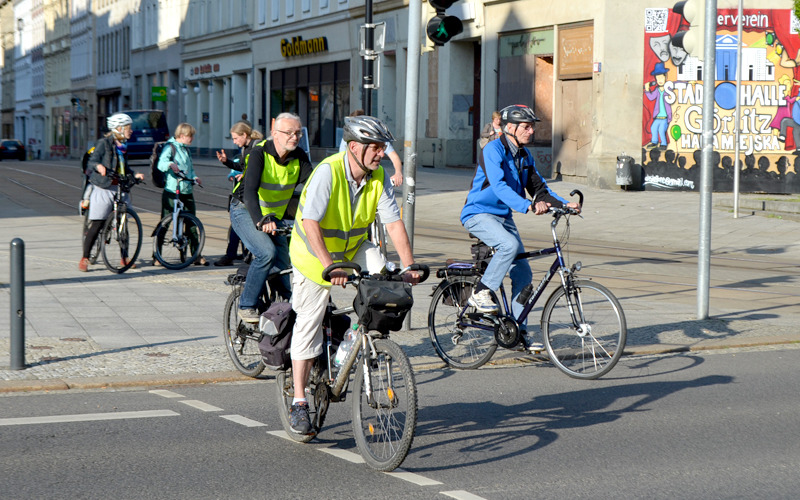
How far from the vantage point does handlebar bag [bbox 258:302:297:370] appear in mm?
6160

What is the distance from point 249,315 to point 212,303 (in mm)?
3484

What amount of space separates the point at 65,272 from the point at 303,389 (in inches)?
313

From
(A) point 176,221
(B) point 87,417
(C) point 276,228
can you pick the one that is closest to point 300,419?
(B) point 87,417

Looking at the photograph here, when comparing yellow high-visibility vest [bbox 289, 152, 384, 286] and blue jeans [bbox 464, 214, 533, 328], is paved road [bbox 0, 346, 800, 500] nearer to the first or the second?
blue jeans [bbox 464, 214, 533, 328]

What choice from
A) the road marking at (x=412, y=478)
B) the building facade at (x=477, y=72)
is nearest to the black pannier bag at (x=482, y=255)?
the building facade at (x=477, y=72)

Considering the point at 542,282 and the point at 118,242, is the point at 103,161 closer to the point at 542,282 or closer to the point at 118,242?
the point at 118,242

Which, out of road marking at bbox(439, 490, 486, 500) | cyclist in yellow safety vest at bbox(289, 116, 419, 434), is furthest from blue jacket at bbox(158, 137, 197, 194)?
road marking at bbox(439, 490, 486, 500)

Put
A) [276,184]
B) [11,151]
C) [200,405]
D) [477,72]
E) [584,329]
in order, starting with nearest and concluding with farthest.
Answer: [200,405] → [584,329] → [276,184] → [477,72] → [11,151]

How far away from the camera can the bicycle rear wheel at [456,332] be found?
334 inches

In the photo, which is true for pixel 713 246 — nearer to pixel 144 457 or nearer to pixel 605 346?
pixel 605 346

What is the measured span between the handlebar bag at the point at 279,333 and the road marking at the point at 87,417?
92 cm

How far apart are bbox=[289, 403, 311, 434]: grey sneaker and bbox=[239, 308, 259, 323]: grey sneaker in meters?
1.76

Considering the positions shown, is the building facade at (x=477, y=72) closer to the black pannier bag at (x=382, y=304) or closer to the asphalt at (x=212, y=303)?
the asphalt at (x=212, y=303)

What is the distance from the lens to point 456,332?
8.53m
